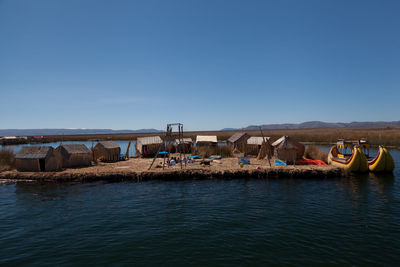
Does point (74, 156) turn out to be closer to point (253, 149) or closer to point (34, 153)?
point (34, 153)

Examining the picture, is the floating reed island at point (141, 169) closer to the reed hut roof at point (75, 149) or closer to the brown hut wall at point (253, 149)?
the reed hut roof at point (75, 149)

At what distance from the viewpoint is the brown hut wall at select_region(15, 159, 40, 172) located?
19.8m

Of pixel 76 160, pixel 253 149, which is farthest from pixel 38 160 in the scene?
pixel 253 149

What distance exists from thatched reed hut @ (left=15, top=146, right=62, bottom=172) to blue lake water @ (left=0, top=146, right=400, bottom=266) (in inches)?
145

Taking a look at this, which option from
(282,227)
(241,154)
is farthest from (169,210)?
(241,154)

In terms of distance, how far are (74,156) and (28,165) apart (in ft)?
11.7

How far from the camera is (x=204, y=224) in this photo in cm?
1017

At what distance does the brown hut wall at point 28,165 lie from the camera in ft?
65.0

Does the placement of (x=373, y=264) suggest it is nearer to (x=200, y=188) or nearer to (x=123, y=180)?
(x=200, y=188)

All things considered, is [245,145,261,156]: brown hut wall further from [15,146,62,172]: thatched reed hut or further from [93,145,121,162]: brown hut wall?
[15,146,62,172]: thatched reed hut

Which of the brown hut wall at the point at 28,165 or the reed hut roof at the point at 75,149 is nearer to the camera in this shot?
the brown hut wall at the point at 28,165

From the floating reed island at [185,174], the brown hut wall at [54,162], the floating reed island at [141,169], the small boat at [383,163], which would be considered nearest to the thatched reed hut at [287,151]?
the floating reed island at [141,169]

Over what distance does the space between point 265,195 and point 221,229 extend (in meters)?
5.47

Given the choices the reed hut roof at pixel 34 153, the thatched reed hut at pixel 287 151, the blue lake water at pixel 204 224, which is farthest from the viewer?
the thatched reed hut at pixel 287 151
